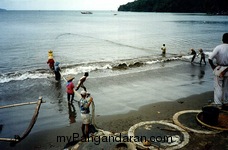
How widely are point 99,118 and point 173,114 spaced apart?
330cm

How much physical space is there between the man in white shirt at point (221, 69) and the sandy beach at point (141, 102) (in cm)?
157

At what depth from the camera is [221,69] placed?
797 centimetres

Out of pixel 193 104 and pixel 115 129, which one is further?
pixel 193 104

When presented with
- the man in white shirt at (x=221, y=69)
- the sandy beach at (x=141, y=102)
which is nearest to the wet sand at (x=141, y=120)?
the sandy beach at (x=141, y=102)

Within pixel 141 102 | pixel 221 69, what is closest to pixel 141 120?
pixel 141 102

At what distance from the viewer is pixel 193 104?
10945 millimetres

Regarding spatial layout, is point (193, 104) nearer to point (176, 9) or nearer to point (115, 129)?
point (115, 129)

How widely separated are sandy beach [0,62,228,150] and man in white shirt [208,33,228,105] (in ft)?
5.14

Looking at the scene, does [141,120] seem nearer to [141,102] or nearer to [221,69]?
[141,102]

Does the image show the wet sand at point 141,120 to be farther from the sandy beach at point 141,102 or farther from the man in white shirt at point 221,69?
the man in white shirt at point 221,69

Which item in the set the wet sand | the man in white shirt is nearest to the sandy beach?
the wet sand

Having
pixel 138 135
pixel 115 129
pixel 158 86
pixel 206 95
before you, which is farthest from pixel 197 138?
pixel 158 86

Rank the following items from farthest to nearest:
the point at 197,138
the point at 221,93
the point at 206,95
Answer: the point at 206,95 → the point at 221,93 → the point at 197,138

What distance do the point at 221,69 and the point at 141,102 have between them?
15.2ft
